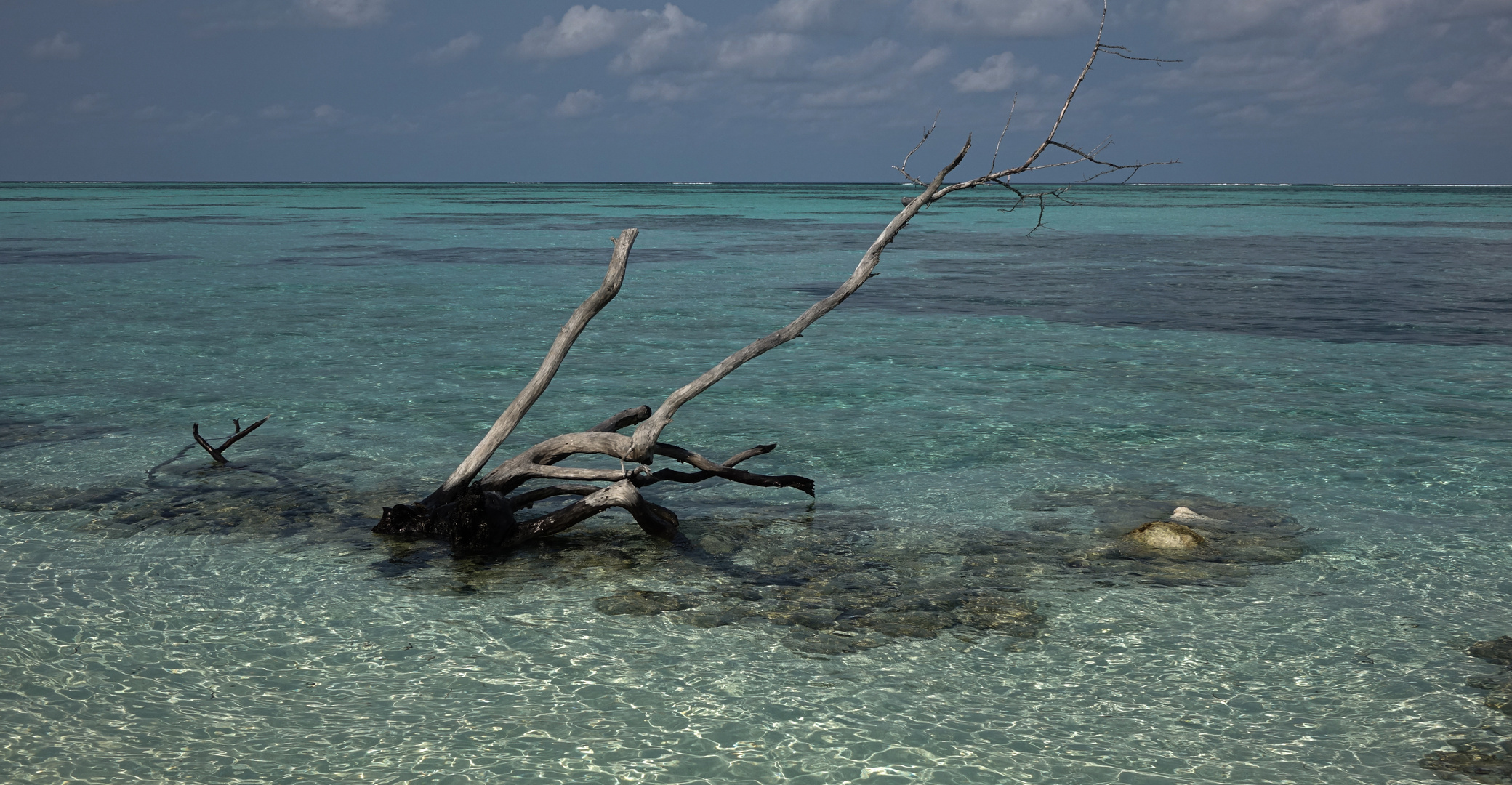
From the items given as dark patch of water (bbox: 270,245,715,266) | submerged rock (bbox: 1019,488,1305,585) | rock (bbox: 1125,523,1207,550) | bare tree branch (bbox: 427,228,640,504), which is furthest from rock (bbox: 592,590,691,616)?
dark patch of water (bbox: 270,245,715,266)

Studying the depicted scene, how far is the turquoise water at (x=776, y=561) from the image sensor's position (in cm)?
594

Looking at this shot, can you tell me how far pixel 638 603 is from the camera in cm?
775

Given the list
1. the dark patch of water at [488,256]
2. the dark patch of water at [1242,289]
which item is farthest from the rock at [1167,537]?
the dark patch of water at [488,256]

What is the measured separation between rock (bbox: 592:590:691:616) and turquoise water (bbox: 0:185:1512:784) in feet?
0.28

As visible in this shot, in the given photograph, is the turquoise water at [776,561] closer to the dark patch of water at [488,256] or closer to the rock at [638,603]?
the rock at [638,603]

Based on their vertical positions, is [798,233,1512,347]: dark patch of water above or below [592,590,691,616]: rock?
above

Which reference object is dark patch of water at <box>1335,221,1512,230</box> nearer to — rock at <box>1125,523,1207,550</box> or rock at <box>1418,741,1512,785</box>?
rock at <box>1125,523,1207,550</box>

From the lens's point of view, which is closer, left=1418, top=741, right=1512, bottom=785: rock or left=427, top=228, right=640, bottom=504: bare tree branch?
left=1418, top=741, right=1512, bottom=785: rock

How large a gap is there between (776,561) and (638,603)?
1.20 meters

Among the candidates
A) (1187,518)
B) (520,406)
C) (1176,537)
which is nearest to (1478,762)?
(1176,537)

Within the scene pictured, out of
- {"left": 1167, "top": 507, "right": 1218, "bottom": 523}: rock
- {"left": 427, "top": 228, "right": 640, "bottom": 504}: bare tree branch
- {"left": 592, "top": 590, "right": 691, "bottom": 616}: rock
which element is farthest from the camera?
{"left": 1167, "top": 507, "right": 1218, "bottom": 523}: rock

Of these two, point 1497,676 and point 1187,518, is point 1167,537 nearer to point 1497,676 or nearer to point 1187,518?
point 1187,518

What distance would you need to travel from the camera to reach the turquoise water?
234 inches

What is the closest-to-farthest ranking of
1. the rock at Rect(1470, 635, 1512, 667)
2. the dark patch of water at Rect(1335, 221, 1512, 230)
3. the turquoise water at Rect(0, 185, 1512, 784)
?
the turquoise water at Rect(0, 185, 1512, 784) → the rock at Rect(1470, 635, 1512, 667) → the dark patch of water at Rect(1335, 221, 1512, 230)
